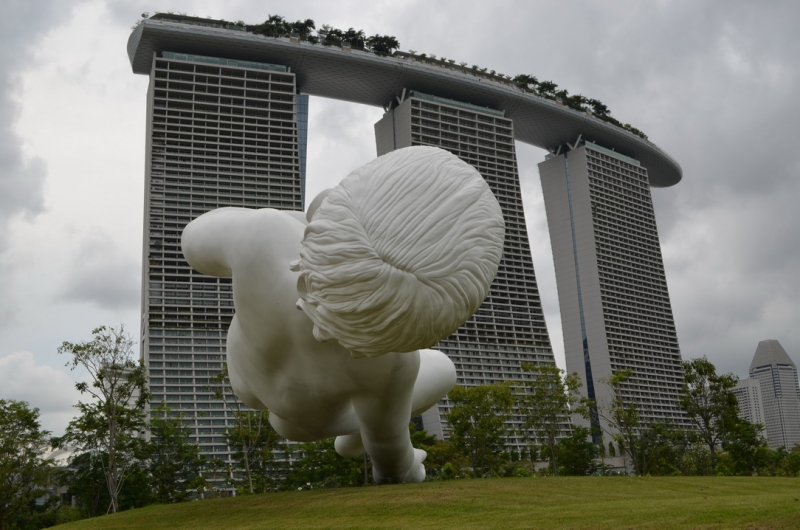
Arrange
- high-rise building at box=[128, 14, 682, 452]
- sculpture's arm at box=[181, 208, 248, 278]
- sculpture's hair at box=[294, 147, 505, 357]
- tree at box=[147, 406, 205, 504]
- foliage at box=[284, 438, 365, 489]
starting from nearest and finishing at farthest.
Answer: sculpture's hair at box=[294, 147, 505, 357] → sculpture's arm at box=[181, 208, 248, 278] → foliage at box=[284, 438, 365, 489] → tree at box=[147, 406, 205, 504] → high-rise building at box=[128, 14, 682, 452]

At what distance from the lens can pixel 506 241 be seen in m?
44.5

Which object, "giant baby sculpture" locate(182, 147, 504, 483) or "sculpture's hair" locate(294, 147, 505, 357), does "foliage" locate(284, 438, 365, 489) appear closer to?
"giant baby sculpture" locate(182, 147, 504, 483)

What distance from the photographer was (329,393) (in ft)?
23.8

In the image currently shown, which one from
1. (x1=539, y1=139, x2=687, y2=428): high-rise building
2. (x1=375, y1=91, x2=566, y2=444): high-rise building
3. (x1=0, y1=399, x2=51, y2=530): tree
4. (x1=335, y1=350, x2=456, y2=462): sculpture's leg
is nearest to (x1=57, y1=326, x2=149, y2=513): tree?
(x1=0, y1=399, x2=51, y2=530): tree

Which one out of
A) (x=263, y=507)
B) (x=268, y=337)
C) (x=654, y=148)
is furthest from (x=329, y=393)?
(x=654, y=148)

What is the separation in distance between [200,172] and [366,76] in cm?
1089

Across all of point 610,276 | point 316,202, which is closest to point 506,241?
point 610,276

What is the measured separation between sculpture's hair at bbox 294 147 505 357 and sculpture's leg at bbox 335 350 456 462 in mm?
4107

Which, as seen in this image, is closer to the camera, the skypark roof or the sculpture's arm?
the sculpture's arm

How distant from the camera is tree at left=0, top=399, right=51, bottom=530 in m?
19.6

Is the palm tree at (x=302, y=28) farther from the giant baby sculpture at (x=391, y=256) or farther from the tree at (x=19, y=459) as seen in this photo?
the giant baby sculpture at (x=391, y=256)

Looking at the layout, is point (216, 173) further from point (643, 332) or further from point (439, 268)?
point (439, 268)

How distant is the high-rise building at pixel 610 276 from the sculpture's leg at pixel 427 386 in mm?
41955

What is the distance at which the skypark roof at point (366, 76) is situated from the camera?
4228 centimetres
